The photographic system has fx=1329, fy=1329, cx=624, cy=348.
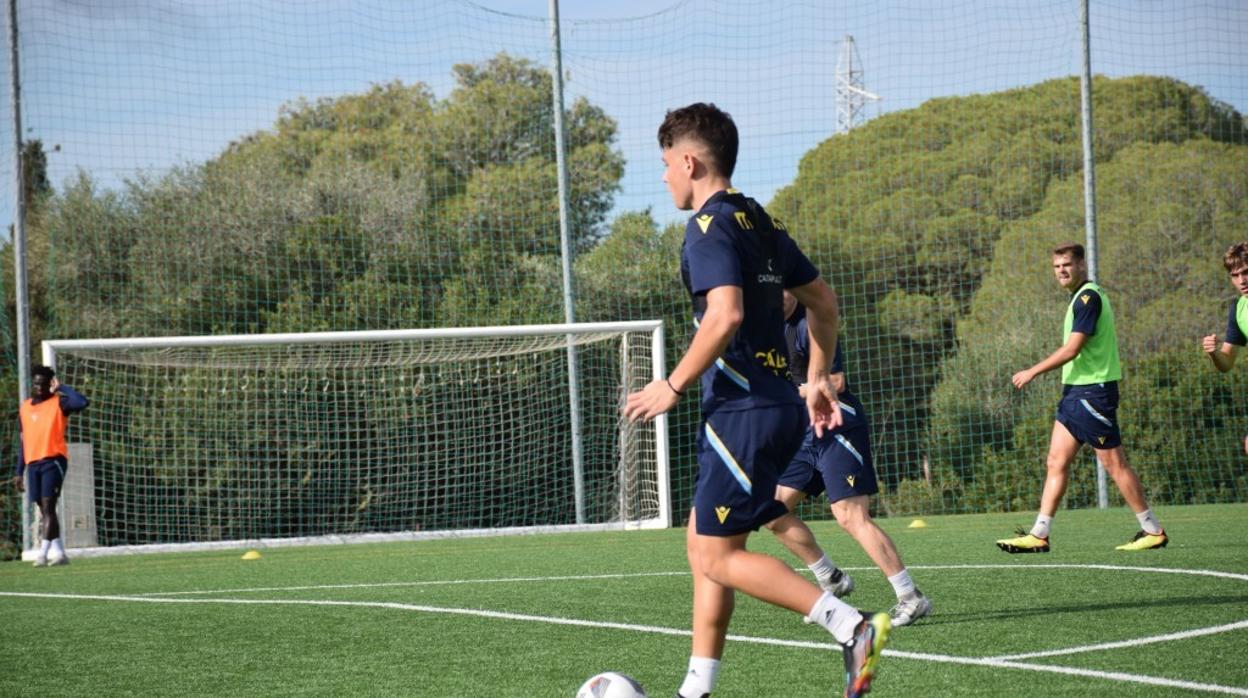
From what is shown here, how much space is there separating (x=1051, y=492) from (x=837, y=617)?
5528 mm

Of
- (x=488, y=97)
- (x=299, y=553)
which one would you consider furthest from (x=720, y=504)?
(x=488, y=97)

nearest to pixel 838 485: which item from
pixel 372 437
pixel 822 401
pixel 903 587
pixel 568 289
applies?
pixel 903 587

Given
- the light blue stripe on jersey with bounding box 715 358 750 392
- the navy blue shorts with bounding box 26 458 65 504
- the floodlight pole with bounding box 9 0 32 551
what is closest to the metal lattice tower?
the floodlight pole with bounding box 9 0 32 551

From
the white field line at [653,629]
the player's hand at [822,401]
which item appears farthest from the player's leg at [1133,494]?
the player's hand at [822,401]

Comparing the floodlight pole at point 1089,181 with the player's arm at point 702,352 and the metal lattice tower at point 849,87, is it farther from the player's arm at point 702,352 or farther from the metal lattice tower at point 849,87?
the player's arm at point 702,352

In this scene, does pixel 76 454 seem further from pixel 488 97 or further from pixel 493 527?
pixel 488 97

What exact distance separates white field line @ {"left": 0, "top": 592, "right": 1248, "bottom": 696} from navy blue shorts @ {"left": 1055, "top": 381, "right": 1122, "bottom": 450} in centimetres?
412

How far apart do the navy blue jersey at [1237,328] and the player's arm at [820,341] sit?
14.3 feet

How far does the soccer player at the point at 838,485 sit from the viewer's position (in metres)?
6.43

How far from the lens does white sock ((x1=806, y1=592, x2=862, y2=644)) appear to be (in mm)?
3996

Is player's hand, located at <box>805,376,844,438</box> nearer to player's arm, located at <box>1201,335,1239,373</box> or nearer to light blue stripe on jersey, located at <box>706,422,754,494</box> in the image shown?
light blue stripe on jersey, located at <box>706,422,754,494</box>

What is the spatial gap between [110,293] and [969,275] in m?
13.0

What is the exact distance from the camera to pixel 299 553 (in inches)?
526

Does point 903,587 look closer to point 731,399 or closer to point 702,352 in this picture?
point 731,399
